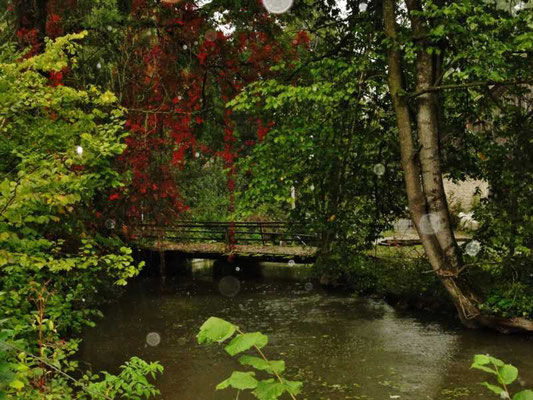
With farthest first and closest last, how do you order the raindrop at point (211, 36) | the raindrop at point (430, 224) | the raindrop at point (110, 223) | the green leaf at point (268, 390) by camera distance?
the raindrop at point (110, 223) < the raindrop at point (211, 36) < the raindrop at point (430, 224) < the green leaf at point (268, 390)

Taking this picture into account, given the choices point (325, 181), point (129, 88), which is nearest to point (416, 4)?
point (325, 181)

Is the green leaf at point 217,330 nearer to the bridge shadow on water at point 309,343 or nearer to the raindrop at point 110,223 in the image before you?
the bridge shadow on water at point 309,343

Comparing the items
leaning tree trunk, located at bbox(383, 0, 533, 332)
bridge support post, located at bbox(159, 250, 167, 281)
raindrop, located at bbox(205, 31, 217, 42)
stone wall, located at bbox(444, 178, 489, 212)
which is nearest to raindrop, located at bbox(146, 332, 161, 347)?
bridge support post, located at bbox(159, 250, 167, 281)

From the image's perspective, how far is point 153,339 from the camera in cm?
1523

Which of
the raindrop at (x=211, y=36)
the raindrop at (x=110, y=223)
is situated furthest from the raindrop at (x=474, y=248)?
the raindrop at (x=110, y=223)

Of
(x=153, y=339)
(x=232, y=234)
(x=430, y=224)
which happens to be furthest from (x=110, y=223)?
(x=232, y=234)

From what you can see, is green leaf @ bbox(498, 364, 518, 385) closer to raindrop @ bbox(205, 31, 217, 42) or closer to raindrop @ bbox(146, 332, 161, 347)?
raindrop @ bbox(205, 31, 217, 42)

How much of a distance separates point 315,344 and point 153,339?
170 inches

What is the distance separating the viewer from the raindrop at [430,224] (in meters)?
13.0

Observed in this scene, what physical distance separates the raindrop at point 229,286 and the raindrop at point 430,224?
32.8ft

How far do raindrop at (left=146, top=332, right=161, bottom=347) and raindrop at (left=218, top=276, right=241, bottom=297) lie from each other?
585 centimetres

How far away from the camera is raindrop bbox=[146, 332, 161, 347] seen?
14781 mm

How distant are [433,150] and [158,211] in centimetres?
855

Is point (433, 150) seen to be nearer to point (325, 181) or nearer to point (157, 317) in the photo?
point (325, 181)
